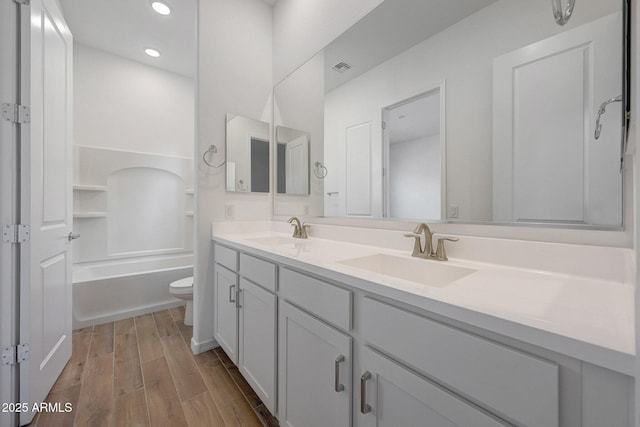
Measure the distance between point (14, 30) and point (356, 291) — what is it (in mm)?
2010

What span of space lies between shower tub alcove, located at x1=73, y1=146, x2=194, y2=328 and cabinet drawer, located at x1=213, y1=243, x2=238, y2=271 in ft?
4.28

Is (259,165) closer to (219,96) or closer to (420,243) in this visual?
(219,96)

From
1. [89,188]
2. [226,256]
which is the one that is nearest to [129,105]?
[89,188]

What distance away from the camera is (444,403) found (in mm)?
607

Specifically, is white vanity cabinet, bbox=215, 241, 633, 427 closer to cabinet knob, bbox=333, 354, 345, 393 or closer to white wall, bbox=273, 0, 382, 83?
cabinet knob, bbox=333, 354, 345, 393

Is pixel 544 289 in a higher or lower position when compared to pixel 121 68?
lower

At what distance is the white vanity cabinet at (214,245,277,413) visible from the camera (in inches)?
48.6

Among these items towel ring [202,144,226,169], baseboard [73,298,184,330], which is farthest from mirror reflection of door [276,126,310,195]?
baseboard [73,298,184,330]

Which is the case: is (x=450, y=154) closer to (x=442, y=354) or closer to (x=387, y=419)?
(x=442, y=354)

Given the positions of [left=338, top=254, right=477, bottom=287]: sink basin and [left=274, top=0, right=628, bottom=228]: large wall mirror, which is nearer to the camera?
[left=274, top=0, right=628, bottom=228]: large wall mirror

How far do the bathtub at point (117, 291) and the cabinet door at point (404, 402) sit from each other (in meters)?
2.61

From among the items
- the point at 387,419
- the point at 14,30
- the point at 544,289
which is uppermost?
the point at 14,30

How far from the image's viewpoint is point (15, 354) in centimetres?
128

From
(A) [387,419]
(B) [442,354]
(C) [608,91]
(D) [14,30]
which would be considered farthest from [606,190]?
(D) [14,30]
